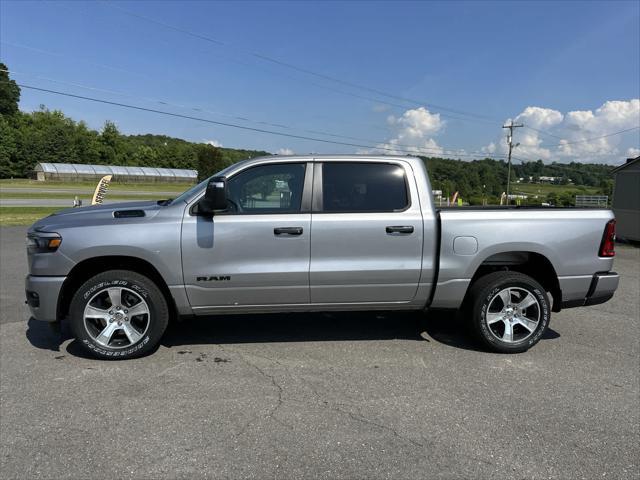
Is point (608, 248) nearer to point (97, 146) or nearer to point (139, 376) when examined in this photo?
point (139, 376)

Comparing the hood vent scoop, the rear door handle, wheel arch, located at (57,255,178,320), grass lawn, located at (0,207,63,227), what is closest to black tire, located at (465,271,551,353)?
the rear door handle

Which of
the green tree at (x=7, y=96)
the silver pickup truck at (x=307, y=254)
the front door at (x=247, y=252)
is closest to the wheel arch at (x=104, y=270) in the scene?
the silver pickup truck at (x=307, y=254)

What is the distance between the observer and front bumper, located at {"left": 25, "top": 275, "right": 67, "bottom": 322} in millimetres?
3816

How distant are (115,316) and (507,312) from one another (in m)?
3.67

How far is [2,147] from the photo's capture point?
202 feet

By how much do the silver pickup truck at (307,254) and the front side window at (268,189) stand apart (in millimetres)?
11

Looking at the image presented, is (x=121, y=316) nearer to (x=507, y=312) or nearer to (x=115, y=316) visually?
(x=115, y=316)

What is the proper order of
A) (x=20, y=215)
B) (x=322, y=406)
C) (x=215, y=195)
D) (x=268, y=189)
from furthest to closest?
(x=20, y=215)
(x=268, y=189)
(x=215, y=195)
(x=322, y=406)

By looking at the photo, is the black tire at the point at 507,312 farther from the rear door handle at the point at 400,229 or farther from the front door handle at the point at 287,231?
the front door handle at the point at 287,231

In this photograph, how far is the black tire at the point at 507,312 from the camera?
418 cm

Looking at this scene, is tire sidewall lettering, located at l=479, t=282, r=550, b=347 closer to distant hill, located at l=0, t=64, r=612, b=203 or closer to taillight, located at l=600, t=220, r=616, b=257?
taillight, located at l=600, t=220, r=616, b=257

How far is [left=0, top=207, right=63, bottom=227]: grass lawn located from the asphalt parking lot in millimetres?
13049

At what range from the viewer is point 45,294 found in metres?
3.82

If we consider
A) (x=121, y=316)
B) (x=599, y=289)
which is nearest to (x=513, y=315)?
(x=599, y=289)
